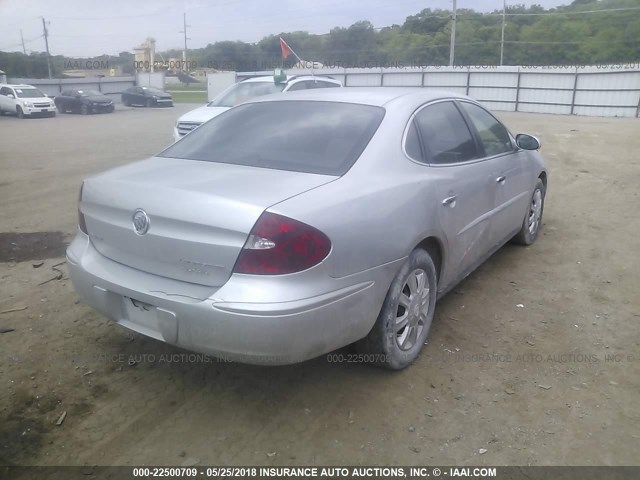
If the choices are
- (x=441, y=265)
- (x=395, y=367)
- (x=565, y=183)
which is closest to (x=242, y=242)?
(x=395, y=367)

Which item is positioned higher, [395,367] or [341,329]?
[341,329]

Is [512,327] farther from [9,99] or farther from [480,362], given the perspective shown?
[9,99]

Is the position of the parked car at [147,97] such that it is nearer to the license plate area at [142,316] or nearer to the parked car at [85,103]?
the parked car at [85,103]

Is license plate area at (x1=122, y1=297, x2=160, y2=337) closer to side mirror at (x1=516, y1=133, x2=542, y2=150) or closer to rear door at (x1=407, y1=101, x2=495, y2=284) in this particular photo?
rear door at (x1=407, y1=101, x2=495, y2=284)

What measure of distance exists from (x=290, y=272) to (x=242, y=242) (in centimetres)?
25

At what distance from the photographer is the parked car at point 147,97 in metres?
32.9

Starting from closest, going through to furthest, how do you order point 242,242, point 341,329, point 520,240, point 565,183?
point 242,242
point 341,329
point 520,240
point 565,183

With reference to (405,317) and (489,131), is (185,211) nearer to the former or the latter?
(405,317)

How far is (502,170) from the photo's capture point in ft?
14.1

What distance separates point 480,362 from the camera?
328 cm

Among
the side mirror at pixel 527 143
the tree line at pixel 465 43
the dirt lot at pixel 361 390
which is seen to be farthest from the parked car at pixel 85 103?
the side mirror at pixel 527 143

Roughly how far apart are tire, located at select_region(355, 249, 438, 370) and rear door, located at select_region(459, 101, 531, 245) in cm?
122

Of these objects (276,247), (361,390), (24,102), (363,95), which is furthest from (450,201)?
(24,102)

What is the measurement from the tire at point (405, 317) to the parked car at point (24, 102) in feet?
87.2
